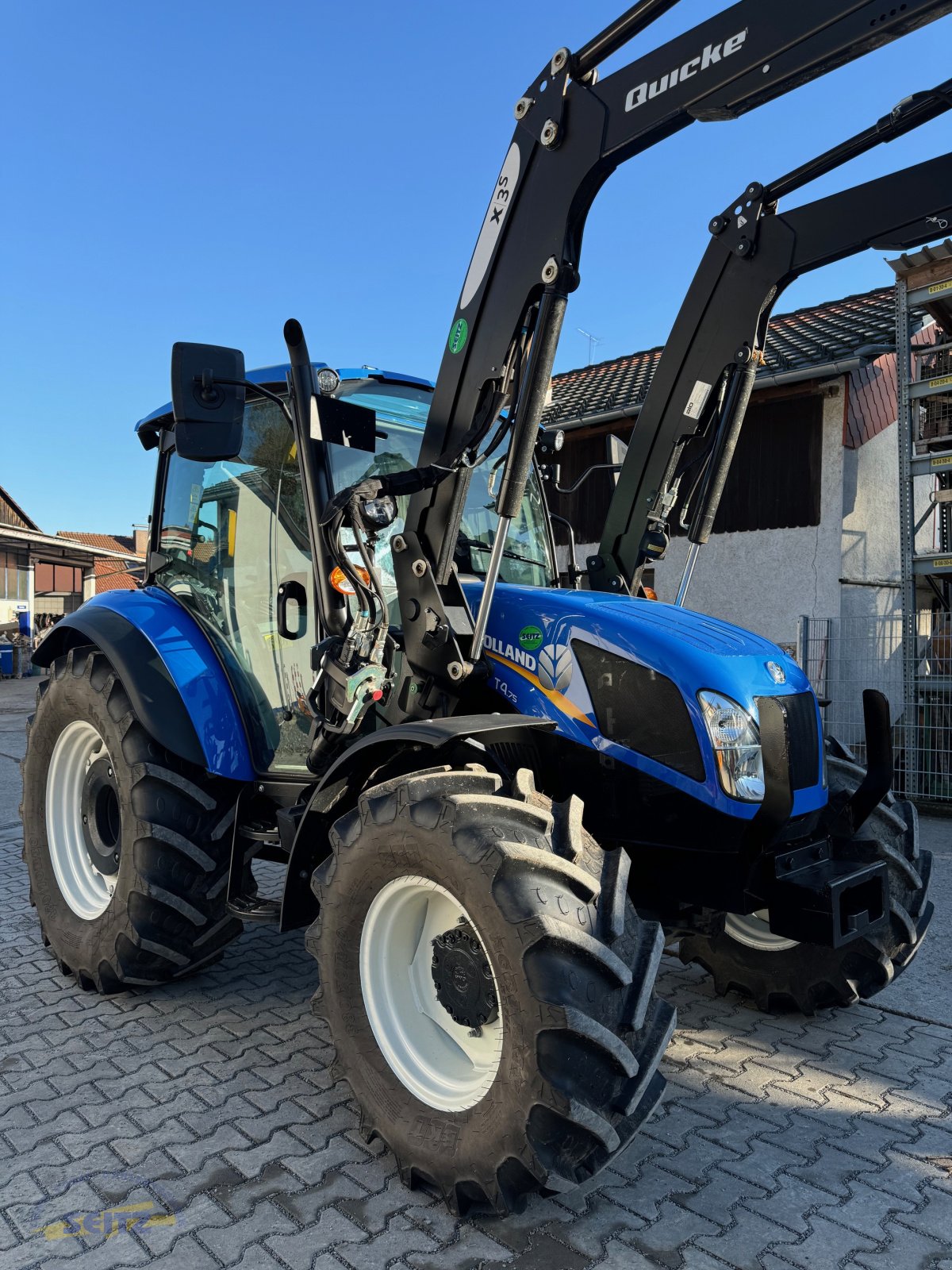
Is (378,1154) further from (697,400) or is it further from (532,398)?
(697,400)

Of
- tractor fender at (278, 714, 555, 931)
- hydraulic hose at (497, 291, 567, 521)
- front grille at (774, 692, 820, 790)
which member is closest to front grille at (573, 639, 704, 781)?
tractor fender at (278, 714, 555, 931)

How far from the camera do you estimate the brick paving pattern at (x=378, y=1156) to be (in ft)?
7.04

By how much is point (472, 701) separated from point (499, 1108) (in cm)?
119

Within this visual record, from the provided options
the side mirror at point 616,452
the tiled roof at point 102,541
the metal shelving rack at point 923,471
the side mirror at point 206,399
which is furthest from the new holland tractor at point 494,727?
the tiled roof at point 102,541

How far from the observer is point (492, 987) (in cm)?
238

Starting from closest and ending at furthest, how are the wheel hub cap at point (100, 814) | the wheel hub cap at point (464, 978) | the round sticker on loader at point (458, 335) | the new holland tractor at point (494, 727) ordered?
the new holland tractor at point (494, 727) → the wheel hub cap at point (464, 978) → the round sticker on loader at point (458, 335) → the wheel hub cap at point (100, 814)

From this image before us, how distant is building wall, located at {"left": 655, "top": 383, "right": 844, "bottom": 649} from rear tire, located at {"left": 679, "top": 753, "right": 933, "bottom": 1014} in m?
7.46

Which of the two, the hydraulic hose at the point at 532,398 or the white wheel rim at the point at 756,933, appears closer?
the hydraulic hose at the point at 532,398

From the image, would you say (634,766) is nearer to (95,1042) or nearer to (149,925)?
(149,925)

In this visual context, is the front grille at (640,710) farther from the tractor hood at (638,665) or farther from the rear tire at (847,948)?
the rear tire at (847,948)

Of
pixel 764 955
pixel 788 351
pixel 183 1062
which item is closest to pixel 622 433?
pixel 788 351

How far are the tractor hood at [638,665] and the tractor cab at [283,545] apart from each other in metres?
0.48

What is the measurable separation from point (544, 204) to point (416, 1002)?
2183 mm

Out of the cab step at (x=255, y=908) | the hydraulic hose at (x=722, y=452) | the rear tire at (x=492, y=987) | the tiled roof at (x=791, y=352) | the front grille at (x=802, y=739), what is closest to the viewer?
the rear tire at (x=492, y=987)
